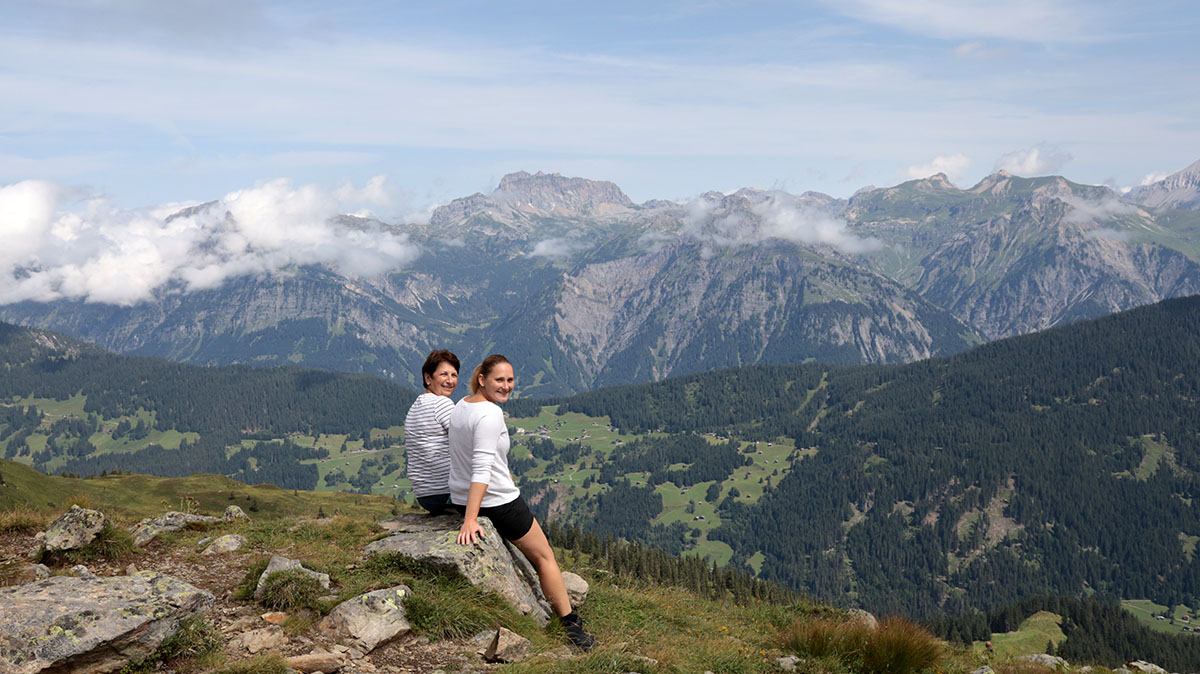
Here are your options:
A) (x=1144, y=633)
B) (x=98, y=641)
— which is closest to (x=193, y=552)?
(x=98, y=641)

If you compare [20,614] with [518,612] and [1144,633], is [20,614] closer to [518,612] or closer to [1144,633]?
[518,612]

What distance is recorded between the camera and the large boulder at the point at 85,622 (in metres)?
11.1

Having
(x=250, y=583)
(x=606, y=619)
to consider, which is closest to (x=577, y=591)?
(x=606, y=619)

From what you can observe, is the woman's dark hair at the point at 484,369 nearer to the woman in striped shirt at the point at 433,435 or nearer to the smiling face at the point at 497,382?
the smiling face at the point at 497,382

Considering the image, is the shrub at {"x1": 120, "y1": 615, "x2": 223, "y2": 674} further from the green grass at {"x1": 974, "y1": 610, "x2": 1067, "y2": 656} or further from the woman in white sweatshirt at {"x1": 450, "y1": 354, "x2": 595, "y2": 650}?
the green grass at {"x1": 974, "y1": 610, "x2": 1067, "y2": 656}

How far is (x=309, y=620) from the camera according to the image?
14.4 meters

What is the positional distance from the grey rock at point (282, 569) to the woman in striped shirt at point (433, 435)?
304 cm

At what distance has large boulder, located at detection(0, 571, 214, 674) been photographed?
11.1 m

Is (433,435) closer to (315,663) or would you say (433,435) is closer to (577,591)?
(315,663)

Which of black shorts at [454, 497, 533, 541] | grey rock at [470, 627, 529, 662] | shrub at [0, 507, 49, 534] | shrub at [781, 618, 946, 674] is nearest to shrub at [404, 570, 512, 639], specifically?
grey rock at [470, 627, 529, 662]

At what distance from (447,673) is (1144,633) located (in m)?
233

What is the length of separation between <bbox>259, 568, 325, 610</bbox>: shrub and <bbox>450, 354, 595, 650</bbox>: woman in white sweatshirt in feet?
11.6

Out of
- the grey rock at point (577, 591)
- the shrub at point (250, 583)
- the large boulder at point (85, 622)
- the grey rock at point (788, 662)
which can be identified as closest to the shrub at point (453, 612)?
the grey rock at point (577, 591)

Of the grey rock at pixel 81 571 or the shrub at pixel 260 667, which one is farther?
the grey rock at pixel 81 571
